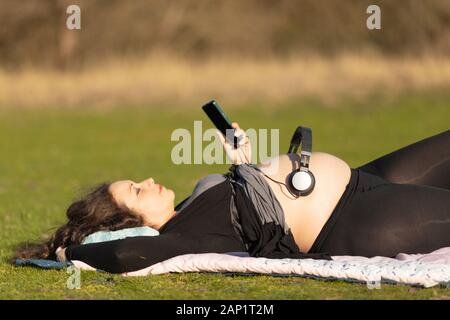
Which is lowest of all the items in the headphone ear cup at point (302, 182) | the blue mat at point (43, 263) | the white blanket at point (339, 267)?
the blue mat at point (43, 263)

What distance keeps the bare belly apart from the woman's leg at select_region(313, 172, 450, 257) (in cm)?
7

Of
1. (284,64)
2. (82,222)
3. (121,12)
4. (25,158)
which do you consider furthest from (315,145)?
(121,12)

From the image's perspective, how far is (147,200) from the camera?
6422 millimetres

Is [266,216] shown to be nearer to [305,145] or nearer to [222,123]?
[305,145]

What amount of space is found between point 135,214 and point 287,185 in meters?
1.03

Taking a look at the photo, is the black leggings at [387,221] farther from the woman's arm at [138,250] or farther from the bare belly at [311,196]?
the woman's arm at [138,250]

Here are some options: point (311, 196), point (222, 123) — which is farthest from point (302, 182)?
point (222, 123)

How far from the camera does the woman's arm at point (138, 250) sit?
243 inches

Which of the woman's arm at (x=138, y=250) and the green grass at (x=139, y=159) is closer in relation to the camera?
the green grass at (x=139, y=159)

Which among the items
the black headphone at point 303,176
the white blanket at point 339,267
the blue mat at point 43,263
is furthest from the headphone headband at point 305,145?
the blue mat at point 43,263

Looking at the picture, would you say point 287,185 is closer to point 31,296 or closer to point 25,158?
point 31,296

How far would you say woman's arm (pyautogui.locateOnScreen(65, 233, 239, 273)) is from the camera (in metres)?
6.17

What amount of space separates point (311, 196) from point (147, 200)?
1085mm

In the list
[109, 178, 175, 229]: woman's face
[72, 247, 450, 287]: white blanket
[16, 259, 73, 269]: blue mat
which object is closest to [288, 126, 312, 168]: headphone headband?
[72, 247, 450, 287]: white blanket
